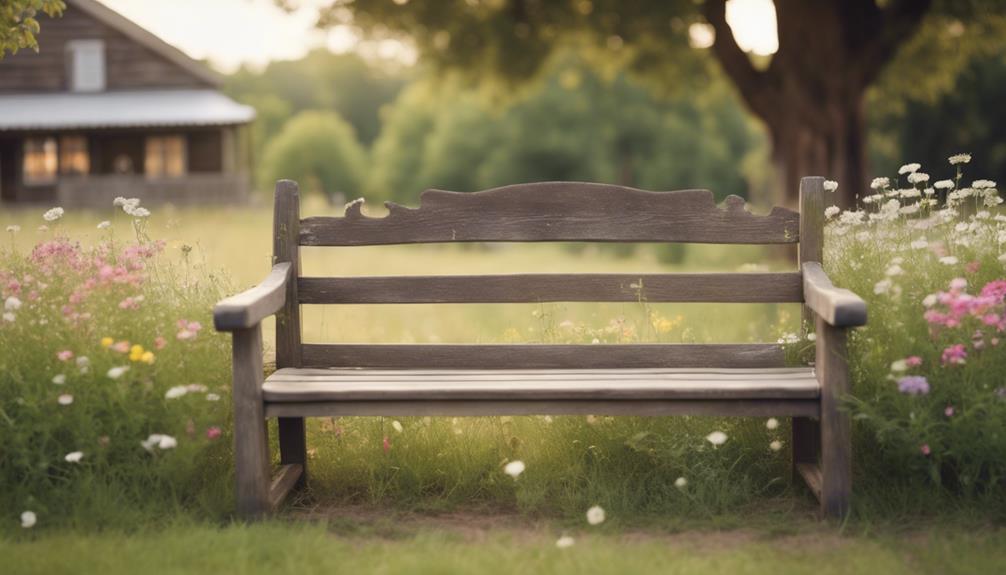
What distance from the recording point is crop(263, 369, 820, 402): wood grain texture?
3477 mm

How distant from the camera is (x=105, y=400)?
11.8 feet

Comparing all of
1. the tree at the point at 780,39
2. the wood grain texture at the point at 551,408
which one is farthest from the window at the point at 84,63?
the wood grain texture at the point at 551,408

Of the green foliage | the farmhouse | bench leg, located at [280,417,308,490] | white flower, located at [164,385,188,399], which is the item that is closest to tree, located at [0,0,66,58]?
white flower, located at [164,385,188,399]

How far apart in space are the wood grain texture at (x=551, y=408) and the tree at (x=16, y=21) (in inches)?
84.4

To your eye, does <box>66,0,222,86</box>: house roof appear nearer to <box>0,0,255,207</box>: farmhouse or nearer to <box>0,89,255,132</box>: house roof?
<box>0,0,255,207</box>: farmhouse

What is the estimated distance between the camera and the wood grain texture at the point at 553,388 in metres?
3.48

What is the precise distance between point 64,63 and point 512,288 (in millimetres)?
25163

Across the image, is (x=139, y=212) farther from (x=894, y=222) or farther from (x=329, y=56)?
(x=329, y=56)

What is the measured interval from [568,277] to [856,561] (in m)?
1.50

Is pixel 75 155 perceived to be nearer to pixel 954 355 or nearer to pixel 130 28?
pixel 130 28

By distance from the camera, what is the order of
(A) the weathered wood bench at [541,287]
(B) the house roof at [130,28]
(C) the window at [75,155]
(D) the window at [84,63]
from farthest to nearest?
(C) the window at [75,155] → (D) the window at [84,63] → (B) the house roof at [130,28] → (A) the weathered wood bench at [541,287]

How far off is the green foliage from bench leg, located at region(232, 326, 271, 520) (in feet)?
182

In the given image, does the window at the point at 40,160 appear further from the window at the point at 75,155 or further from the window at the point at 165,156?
the window at the point at 165,156

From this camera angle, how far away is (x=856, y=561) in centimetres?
317
